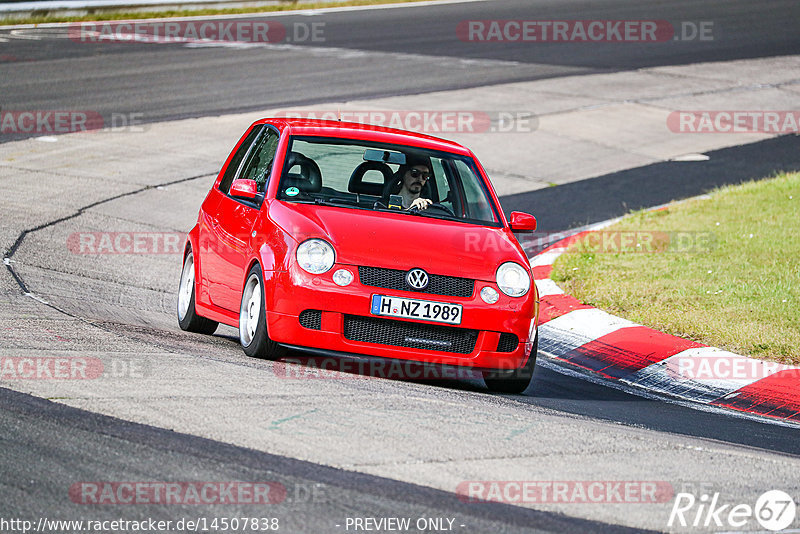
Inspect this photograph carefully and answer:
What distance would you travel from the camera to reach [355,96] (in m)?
19.5

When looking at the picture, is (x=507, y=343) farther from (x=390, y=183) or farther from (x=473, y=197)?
(x=390, y=183)

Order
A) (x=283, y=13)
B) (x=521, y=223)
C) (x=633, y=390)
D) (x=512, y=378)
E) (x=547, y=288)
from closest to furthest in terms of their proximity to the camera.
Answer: (x=512, y=378), (x=633, y=390), (x=521, y=223), (x=547, y=288), (x=283, y=13)

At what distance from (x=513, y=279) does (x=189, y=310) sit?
2632 mm

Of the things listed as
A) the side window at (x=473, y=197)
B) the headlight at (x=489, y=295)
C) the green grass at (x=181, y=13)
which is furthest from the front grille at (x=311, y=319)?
the green grass at (x=181, y=13)

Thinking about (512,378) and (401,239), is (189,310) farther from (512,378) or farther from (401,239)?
(512,378)

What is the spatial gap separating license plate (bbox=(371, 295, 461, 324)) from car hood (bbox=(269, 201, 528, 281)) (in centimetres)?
20

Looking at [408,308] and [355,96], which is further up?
[355,96]

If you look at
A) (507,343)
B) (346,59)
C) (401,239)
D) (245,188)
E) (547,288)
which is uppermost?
(346,59)

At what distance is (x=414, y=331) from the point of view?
7.00 meters

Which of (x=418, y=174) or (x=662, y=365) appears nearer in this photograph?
(x=418, y=174)

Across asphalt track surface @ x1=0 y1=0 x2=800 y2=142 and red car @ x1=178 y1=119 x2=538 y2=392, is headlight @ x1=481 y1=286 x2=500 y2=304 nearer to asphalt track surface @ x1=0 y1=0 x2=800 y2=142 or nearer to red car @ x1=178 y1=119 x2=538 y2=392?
red car @ x1=178 y1=119 x2=538 y2=392

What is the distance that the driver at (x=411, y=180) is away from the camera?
8.22 metres

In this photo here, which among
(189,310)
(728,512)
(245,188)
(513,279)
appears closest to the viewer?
(728,512)

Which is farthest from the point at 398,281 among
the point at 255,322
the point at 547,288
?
the point at 547,288
